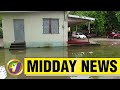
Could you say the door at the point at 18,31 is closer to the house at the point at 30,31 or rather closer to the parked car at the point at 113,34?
the house at the point at 30,31

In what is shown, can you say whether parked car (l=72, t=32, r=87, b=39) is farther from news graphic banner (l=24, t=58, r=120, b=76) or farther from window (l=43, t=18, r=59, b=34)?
news graphic banner (l=24, t=58, r=120, b=76)

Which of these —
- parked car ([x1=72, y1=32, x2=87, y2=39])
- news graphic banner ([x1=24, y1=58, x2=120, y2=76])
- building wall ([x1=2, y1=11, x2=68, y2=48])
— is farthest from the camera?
parked car ([x1=72, y1=32, x2=87, y2=39])

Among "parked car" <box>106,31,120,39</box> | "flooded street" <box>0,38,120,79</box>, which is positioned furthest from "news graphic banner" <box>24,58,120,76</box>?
"parked car" <box>106,31,120,39</box>

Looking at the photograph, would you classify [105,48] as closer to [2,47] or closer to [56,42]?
[56,42]

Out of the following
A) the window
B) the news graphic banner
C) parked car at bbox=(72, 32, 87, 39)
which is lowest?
the news graphic banner

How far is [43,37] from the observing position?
2.40m

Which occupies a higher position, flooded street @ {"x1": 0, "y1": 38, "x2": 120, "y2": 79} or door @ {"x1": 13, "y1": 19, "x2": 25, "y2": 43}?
door @ {"x1": 13, "y1": 19, "x2": 25, "y2": 43}

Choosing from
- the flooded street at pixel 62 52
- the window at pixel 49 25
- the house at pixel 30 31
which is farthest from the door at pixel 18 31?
the window at pixel 49 25

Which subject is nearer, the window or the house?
the house

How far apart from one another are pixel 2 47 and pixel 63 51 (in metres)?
0.70

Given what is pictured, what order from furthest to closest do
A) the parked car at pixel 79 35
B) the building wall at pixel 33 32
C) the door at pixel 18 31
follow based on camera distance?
1. the parked car at pixel 79 35
2. the door at pixel 18 31
3. the building wall at pixel 33 32

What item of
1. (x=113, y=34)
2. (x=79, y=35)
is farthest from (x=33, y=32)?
(x=113, y=34)
